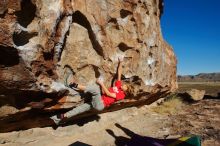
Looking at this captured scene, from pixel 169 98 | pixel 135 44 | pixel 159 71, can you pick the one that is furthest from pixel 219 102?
pixel 135 44

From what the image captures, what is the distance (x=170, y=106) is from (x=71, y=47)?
24.3 ft

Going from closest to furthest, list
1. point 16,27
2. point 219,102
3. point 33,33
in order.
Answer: point 16,27 → point 33,33 → point 219,102

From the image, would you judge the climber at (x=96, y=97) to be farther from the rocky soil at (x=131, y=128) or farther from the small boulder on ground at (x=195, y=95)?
the small boulder on ground at (x=195, y=95)

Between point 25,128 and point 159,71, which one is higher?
point 159,71

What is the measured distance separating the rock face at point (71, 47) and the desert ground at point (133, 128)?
32.5 inches

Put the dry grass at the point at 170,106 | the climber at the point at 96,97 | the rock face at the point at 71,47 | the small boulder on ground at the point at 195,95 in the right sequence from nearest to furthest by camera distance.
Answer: the rock face at the point at 71,47 < the climber at the point at 96,97 < the dry grass at the point at 170,106 < the small boulder on ground at the point at 195,95

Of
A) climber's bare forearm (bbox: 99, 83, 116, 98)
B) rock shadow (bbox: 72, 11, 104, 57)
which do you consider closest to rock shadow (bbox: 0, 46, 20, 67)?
rock shadow (bbox: 72, 11, 104, 57)

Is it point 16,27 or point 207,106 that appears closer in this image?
point 16,27

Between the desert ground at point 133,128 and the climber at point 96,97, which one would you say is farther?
the desert ground at point 133,128

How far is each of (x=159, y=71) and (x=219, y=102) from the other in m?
5.68

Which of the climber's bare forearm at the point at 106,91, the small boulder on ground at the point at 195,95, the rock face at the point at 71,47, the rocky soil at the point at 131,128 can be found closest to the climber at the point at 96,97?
the climber's bare forearm at the point at 106,91

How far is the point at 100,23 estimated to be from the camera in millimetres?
7574

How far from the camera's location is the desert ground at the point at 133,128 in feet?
24.8

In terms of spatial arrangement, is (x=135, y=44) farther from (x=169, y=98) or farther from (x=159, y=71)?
(x=169, y=98)
